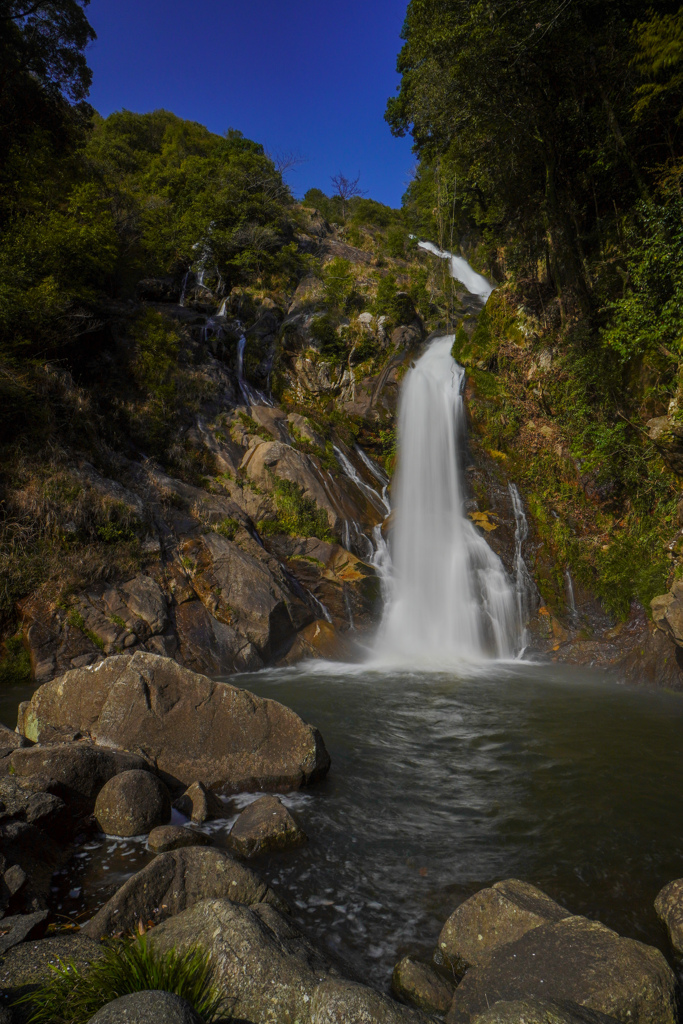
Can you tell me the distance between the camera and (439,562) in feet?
54.1

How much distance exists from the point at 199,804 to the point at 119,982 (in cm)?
302

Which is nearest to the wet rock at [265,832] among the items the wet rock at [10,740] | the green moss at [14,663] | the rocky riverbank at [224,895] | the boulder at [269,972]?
the rocky riverbank at [224,895]

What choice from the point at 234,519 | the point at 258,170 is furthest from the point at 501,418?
the point at 258,170

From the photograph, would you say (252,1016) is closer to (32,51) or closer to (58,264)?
(58,264)

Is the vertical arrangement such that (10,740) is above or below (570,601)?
below

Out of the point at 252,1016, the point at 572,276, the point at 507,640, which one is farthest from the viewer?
the point at 572,276

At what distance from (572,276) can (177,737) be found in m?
18.8

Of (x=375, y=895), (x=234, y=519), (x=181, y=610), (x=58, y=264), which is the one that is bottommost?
(x=375, y=895)

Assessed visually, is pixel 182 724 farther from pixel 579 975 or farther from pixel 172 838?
pixel 579 975

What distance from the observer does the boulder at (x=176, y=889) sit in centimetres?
363

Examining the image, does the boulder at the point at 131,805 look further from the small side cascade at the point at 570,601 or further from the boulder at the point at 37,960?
the small side cascade at the point at 570,601

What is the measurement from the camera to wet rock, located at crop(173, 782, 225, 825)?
5547 mm

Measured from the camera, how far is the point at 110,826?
5117 mm

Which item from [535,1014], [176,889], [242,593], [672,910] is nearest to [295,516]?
[242,593]
